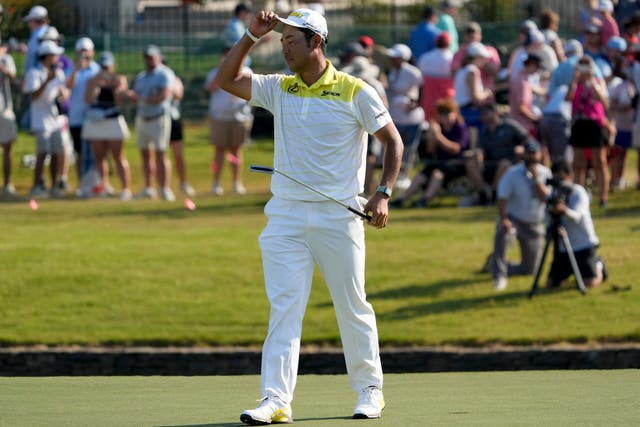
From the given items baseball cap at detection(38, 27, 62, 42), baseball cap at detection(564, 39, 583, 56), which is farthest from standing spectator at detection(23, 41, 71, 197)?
baseball cap at detection(564, 39, 583, 56)

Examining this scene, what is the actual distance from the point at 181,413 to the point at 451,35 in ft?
49.7

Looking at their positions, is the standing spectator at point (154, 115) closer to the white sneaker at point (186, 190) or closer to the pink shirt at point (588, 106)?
the white sneaker at point (186, 190)

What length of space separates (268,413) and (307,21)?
1.81 meters

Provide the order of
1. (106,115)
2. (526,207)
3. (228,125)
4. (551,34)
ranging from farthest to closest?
1. (551,34)
2. (228,125)
3. (106,115)
4. (526,207)

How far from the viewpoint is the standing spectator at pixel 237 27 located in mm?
20844

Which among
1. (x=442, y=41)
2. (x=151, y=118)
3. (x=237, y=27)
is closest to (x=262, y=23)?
(x=151, y=118)

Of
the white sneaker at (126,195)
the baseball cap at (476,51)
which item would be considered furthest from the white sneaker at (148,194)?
the baseball cap at (476,51)

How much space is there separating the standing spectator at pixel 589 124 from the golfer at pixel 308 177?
10.1m

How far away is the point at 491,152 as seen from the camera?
17656 mm

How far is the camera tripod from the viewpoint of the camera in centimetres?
1342

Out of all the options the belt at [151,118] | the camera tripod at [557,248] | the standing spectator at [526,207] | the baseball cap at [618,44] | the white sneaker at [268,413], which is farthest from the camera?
the baseball cap at [618,44]

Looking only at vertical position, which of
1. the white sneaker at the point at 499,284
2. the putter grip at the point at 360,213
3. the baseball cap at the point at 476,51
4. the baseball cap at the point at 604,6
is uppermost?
the putter grip at the point at 360,213

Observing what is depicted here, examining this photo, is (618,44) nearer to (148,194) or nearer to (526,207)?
(526,207)

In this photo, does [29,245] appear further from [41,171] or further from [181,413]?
[181,413]
